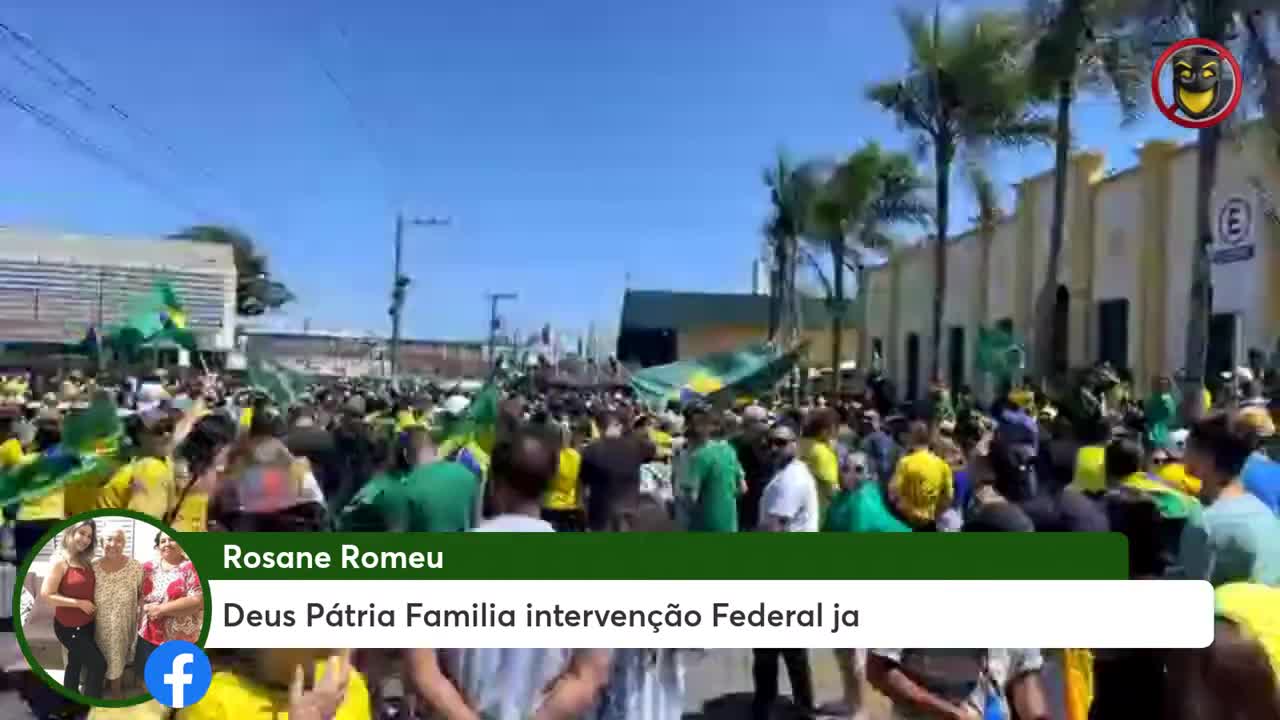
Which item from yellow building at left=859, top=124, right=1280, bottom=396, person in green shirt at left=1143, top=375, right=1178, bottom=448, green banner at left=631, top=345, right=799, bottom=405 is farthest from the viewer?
yellow building at left=859, top=124, right=1280, bottom=396

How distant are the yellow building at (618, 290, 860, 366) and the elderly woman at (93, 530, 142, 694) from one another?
163 ft

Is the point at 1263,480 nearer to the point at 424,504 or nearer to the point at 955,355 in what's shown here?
the point at 424,504

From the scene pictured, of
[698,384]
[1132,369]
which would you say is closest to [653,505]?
[698,384]

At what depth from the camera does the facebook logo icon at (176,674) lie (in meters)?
2.80

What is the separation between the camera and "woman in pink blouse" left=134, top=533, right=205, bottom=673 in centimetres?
281

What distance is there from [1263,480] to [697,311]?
1971 inches

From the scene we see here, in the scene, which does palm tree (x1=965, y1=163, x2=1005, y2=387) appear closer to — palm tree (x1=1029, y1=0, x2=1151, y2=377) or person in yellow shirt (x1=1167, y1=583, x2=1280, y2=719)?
palm tree (x1=1029, y1=0, x2=1151, y2=377)

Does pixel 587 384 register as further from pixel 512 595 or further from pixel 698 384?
pixel 512 595

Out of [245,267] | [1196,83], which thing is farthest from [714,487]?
[245,267]

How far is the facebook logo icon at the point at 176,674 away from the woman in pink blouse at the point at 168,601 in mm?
20

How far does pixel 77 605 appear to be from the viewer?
2.78 m

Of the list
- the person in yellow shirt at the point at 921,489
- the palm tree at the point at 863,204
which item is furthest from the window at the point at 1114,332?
the person in yellow shirt at the point at 921,489

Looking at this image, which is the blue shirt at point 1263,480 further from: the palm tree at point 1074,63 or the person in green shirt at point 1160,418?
the palm tree at point 1074,63

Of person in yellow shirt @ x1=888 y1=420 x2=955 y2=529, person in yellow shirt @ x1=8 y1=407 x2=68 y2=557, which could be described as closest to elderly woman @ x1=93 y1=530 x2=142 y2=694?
person in yellow shirt @ x1=8 y1=407 x2=68 y2=557
